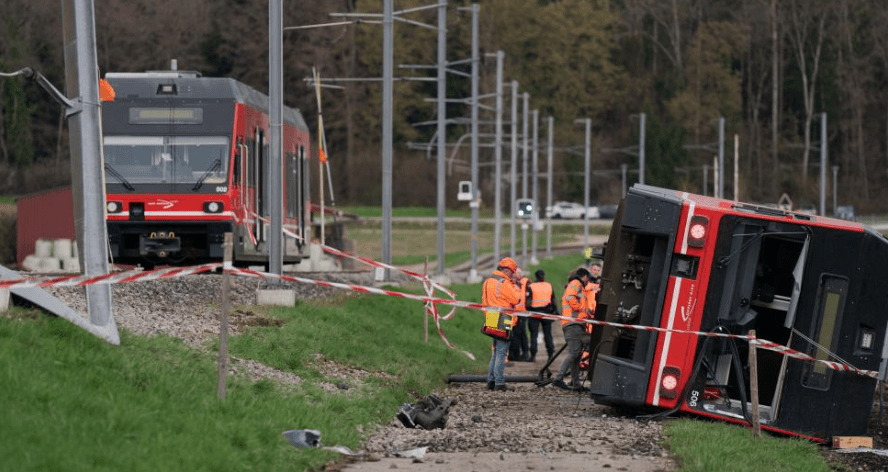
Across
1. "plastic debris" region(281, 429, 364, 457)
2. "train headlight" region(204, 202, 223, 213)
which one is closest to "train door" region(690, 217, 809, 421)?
"plastic debris" region(281, 429, 364, 457)

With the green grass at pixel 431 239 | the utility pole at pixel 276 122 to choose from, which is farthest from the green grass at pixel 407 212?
the utility pole at pixel 276 122

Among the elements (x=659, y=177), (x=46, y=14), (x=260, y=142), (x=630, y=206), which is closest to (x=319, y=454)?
(x=630, y=206)

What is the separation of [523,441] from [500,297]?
262 inches

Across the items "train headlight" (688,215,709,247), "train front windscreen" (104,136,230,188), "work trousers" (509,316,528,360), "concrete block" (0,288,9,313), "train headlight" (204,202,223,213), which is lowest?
"work trousers" (509,316,528,360)

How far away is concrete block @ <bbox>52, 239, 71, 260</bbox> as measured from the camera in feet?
142

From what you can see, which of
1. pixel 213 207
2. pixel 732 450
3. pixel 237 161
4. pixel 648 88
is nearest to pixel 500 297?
pixel 732 450

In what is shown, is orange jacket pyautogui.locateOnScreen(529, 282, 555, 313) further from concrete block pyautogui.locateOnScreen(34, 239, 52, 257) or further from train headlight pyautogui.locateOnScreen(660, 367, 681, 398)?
concrete block pyautogui.locateOnScreen(34, 239, 52, 257)

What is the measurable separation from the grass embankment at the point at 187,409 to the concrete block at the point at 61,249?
25178mm

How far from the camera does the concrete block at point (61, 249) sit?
43.2m

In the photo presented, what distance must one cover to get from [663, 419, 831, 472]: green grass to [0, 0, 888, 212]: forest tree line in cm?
8414

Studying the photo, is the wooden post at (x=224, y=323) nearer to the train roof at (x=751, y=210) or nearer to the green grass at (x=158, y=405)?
the green grass at (x=158, y=405)

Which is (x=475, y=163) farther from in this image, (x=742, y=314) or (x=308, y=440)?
(x=308, y=440)

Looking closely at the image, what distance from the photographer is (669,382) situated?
53.2 ft

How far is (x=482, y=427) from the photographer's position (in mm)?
15094
